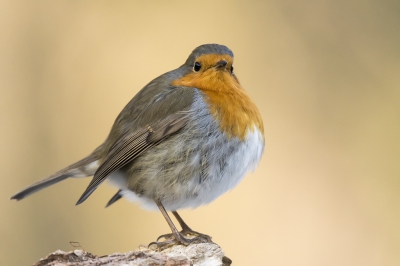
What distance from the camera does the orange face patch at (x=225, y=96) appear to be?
320 centimetres

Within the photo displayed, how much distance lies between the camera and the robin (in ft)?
10.4

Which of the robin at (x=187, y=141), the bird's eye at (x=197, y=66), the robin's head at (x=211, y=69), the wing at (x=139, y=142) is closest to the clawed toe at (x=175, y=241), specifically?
the robin at (x=187, y=141)

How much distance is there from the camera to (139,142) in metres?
3.29

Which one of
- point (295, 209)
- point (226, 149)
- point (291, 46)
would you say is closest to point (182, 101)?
point (226, 149)

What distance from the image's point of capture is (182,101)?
3.31 meters

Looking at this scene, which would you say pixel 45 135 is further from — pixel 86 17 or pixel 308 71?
pixel 308 71

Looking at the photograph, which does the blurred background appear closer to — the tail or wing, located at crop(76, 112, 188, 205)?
the tail

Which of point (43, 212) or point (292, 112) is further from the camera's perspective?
point (292, 112)

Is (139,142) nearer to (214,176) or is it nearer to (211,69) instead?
(214,176)

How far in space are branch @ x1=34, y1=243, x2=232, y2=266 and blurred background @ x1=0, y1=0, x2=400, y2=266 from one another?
6.37ft

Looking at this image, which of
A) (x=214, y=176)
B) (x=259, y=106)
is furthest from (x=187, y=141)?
(x=259, y=106)

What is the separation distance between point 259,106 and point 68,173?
2008mm

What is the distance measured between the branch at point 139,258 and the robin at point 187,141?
1.39 ft

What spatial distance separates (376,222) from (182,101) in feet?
7.73
